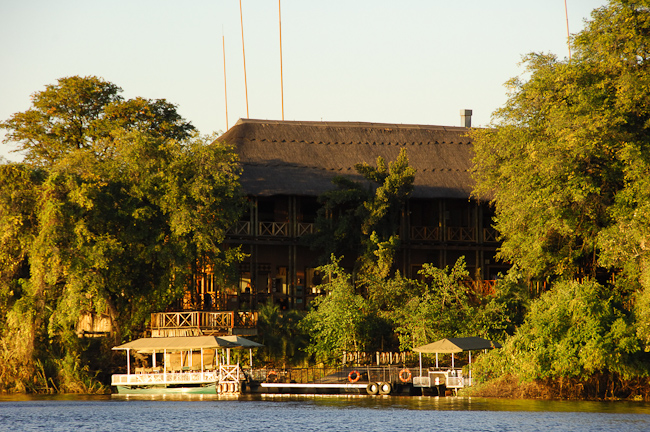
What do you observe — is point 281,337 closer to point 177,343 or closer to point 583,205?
point 177,343

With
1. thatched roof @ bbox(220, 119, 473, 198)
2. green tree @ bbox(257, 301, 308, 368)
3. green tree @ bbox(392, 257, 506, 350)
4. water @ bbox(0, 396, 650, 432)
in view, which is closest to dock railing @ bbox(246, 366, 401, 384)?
water @ bbox(0, 396, 650, 432)

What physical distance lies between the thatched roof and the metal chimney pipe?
2597 millimetres

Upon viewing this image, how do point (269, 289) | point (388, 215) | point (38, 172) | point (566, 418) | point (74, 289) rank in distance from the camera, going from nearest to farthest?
1. point (566, 418)
2. point (74, 289)
3. point (38, 172)
4. point (388, 215)
5. point (269, 289)

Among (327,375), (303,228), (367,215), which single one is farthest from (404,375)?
(303,228)

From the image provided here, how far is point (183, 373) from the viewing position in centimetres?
3397

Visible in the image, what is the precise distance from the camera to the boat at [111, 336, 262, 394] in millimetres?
33000

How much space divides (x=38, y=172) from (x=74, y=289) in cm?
505

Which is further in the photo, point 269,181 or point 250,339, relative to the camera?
point 269,181

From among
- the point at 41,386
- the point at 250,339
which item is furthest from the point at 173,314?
the point at 41,386

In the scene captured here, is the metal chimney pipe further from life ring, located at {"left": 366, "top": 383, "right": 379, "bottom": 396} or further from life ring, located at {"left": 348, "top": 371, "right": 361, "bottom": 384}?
life ring, located at {"left": 366, "top": 383, "right": 379, "bottom": 396}

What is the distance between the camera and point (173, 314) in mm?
35156

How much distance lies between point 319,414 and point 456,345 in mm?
5762

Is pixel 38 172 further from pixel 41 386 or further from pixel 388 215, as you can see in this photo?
pixel 388 215

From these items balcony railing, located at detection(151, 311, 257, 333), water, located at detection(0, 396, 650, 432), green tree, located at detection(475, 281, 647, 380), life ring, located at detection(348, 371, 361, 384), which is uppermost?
balcony railing, located at detection(151, 311, 257, 333)
